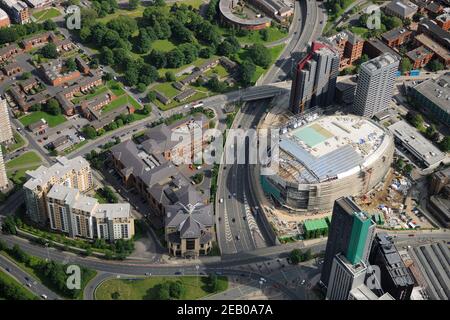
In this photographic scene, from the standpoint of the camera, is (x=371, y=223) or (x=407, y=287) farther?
(x=407, y=287)

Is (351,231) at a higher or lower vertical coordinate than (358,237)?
higher

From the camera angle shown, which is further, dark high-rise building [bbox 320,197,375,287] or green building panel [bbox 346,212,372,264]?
dark high-rise building [bbox 320,197,375,287]

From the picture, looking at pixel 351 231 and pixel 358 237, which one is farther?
pixel 351 231

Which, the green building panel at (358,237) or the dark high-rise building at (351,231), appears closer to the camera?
the green building panel at (358,237)
